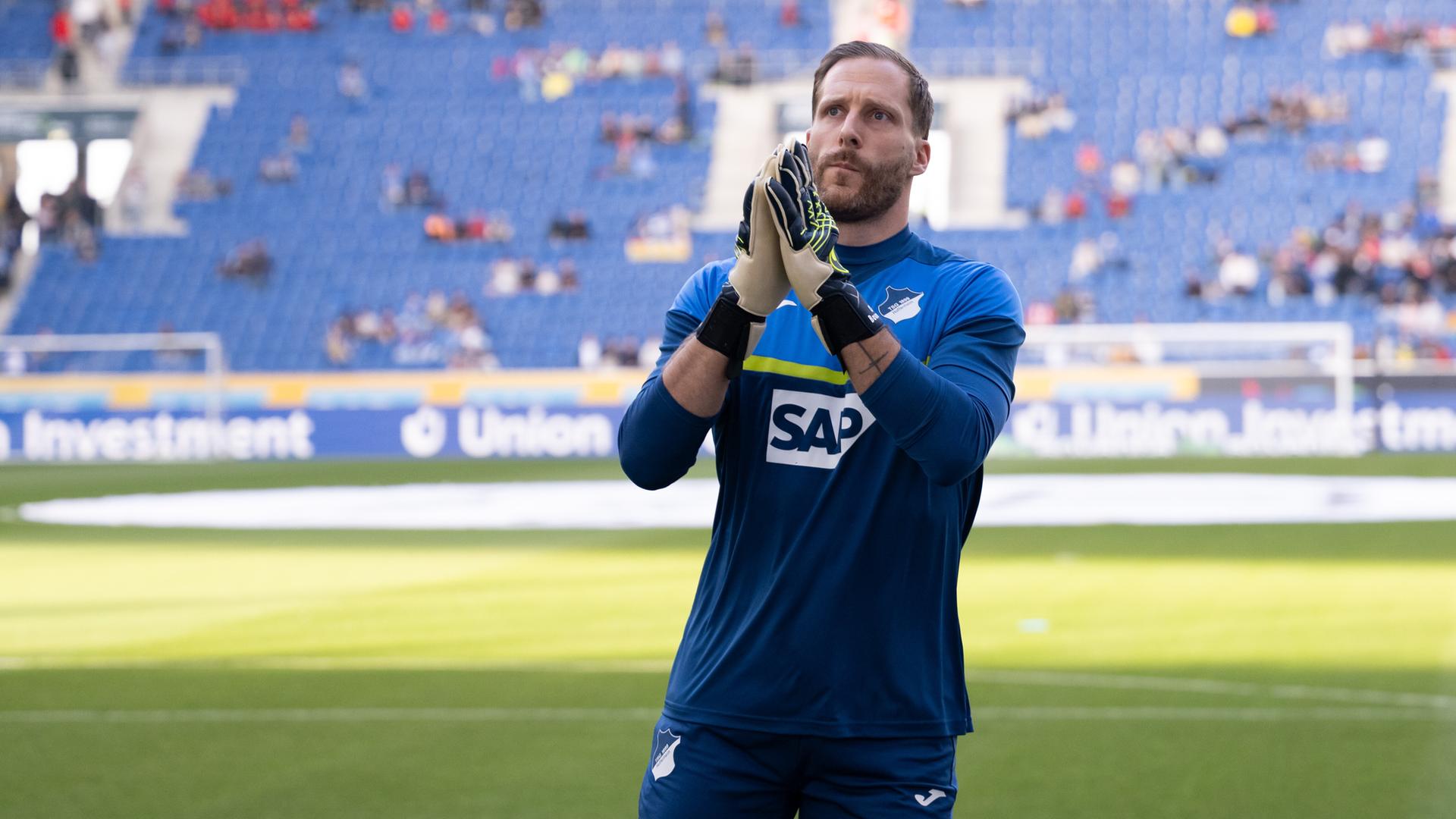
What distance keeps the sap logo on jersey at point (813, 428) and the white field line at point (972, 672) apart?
21.0 ft

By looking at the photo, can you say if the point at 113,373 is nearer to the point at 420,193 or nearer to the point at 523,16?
the point at 420,193

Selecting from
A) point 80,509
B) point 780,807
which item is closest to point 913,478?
point 780,807

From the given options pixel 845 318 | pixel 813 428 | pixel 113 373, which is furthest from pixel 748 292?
pixel 113 373

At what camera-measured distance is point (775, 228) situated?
301cm

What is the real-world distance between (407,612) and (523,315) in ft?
82.5

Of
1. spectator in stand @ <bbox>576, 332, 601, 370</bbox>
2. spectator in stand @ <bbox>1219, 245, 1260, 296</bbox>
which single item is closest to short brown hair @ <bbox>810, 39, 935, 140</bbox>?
spectator in stand @ <bbox>576, 332, 601, 370</bbox>

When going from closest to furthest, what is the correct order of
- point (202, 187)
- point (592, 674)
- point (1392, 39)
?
point (592, 674), point (1392, 39), point (202, 187)

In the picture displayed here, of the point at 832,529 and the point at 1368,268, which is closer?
the point at 832,529

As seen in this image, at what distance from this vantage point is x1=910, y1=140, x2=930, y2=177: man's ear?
3438 mm

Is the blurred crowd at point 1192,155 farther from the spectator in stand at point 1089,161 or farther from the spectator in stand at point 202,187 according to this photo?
the spectator in stand at point 202,187

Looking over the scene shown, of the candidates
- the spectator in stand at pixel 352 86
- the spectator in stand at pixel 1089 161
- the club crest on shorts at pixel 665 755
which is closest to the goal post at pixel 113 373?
the spectator in stand at pixel 352 86

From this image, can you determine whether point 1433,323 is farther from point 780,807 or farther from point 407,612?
point 780,807

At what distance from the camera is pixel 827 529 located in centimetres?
331

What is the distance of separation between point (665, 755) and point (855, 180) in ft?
3.74
